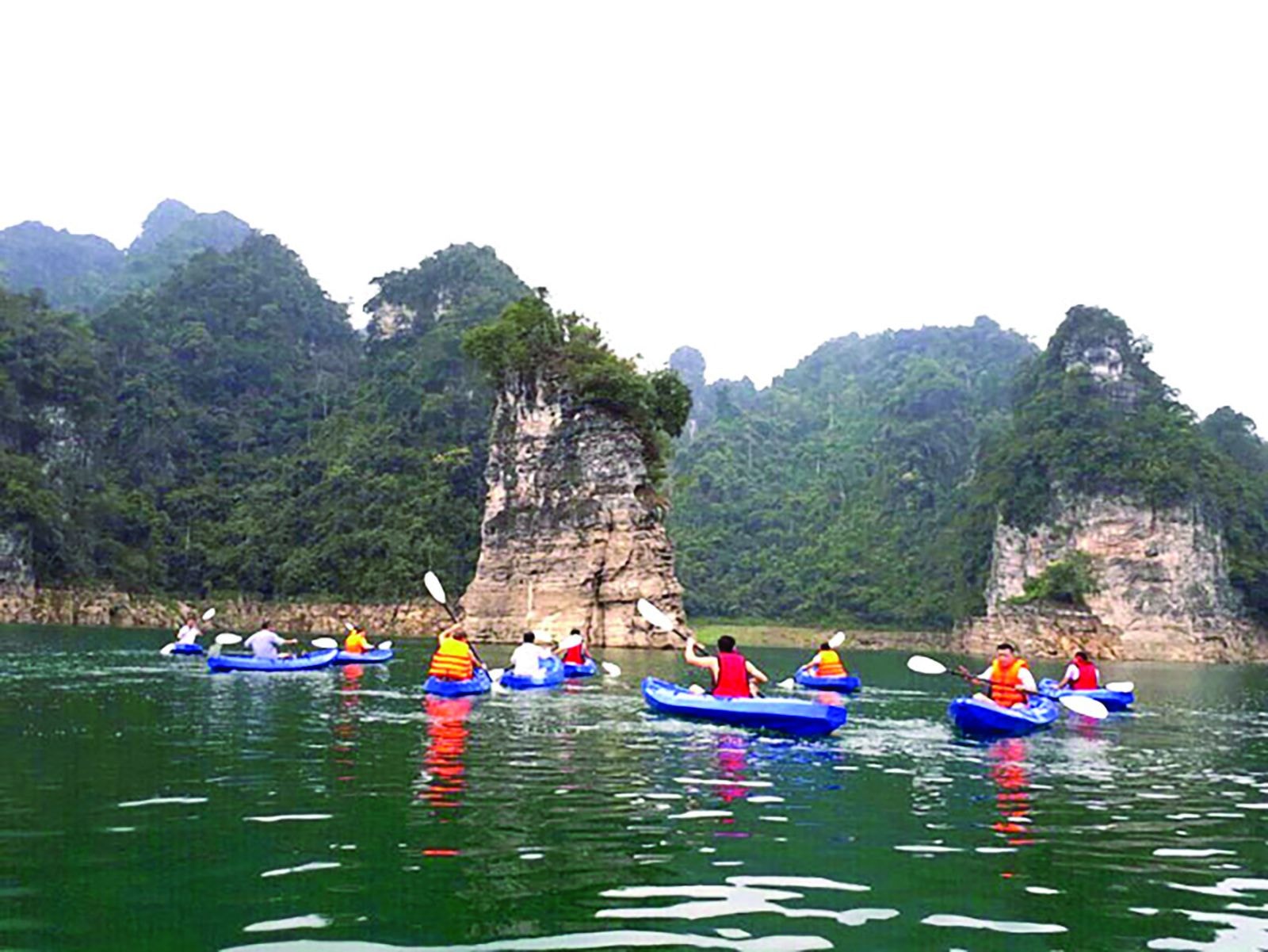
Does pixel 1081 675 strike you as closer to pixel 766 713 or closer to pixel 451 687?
pixel 766 713

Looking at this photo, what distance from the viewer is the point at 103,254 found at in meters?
118

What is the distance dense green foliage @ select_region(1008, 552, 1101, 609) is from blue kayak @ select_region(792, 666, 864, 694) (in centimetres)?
4216

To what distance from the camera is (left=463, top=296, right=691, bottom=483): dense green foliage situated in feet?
161

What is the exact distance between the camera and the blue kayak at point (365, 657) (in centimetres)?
2759

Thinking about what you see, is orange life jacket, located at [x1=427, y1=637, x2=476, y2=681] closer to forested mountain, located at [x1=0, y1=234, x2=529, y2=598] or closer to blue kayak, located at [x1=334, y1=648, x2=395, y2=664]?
blue kayak, located at [x1=334, y1=648, x2=395, y2=664]

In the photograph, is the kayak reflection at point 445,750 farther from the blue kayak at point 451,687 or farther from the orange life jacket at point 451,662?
the orange life jacket at point 451,662

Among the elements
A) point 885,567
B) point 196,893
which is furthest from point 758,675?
point 885,567

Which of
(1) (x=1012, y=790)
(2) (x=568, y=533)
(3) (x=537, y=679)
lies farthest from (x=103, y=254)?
(1) (x=1012, y=790)

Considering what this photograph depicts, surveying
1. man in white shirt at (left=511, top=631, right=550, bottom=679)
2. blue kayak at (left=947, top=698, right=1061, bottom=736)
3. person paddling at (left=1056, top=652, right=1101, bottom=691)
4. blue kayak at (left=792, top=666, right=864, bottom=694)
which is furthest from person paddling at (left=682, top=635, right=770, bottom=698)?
person paddling at (left=1056, top=652, right=1101, bottom=691)

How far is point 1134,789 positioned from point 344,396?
72580mm

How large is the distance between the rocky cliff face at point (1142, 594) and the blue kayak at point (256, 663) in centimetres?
4733

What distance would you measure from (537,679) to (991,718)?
9.30 m

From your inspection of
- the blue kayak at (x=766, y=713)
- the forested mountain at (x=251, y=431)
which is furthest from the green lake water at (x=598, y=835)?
the forested mountain at (x=251, y=431)

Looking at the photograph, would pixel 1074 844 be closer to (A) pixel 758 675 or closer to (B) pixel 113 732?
(A) pixel 758 675
